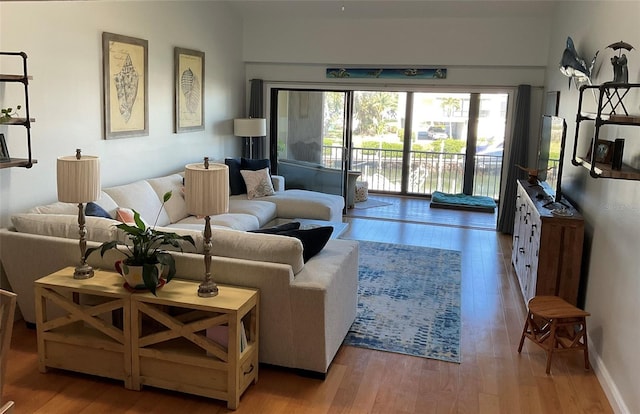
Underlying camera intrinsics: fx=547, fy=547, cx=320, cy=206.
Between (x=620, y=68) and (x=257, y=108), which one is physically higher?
(x=620, y=68)

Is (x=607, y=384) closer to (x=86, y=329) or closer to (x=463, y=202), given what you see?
(x=86, y=329)

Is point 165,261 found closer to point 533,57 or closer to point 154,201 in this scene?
point 154,201

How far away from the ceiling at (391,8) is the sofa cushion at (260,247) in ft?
14.5

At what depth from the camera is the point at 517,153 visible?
7.03 metres

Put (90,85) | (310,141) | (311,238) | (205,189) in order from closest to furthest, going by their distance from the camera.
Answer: (205,189), (311,238), (90,85), (310,141)

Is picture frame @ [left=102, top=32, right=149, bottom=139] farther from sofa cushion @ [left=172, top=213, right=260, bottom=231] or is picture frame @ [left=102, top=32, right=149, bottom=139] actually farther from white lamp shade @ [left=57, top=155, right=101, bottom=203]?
white lamp shade @ [left=57, top=155, right=101, bottom=203]

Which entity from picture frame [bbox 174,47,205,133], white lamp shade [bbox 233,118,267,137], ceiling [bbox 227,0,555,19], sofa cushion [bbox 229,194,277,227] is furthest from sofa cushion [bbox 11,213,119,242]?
ceiling [bbox 227,0,555,19]

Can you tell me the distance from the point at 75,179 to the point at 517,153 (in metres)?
5.52

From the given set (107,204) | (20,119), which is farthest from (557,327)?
(20,119)

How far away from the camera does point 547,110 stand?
20.8ft

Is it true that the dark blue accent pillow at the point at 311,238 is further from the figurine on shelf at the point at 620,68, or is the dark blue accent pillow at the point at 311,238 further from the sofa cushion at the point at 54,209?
the figurine on shelf at the point at 620,68

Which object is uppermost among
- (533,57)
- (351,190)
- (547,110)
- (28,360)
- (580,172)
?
(533,57)

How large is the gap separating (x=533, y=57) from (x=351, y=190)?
3.17 meters

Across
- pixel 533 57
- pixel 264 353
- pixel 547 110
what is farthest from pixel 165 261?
pixel 533 57
